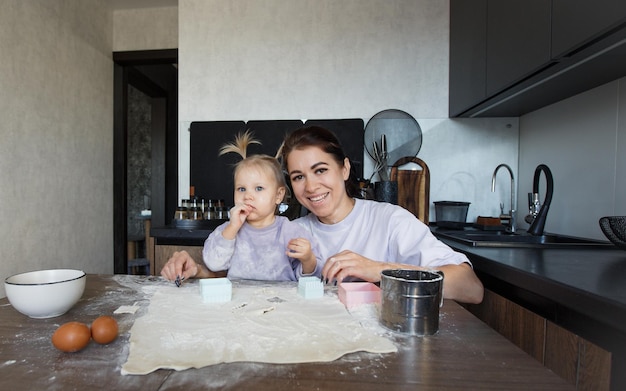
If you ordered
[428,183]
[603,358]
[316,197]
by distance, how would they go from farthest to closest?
[428,183] → [316,197] → [603,358]

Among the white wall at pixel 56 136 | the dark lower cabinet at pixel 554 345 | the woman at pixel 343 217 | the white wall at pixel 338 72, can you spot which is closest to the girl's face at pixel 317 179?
the woman at pixel 343 217

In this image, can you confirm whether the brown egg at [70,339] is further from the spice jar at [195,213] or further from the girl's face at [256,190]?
the spice jar at [195,213]

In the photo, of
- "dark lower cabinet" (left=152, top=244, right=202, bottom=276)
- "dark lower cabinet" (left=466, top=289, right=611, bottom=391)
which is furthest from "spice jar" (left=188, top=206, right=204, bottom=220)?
"dark lower cabinet" (left=466, top=289, right=611, bottom=391)

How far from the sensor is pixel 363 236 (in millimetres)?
1419

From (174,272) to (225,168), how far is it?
1.65 m

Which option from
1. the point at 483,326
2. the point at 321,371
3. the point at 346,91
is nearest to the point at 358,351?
the point at 321,371

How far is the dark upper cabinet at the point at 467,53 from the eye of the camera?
6.79 feet

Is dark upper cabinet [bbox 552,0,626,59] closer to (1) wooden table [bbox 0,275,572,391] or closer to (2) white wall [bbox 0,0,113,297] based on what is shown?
(1) wooden table [bbox 0,275,572,391]

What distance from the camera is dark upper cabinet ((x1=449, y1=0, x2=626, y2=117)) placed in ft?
4.09

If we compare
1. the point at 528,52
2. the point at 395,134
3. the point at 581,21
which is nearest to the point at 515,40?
the point at 528,52

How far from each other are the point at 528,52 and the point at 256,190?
1.30m

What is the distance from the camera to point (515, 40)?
1.71 metres

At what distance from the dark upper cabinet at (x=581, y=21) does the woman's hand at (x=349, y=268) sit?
1.02 m

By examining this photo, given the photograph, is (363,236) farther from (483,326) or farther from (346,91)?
(346,91)
